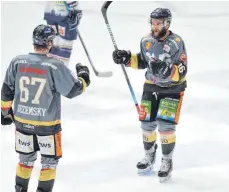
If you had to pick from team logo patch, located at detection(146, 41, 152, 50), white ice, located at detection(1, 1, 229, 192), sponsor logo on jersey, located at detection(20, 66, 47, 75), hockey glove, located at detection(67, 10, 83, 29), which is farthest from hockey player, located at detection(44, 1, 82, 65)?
sponsor logo on jersey, located at detection(20, 66, 47, 75)

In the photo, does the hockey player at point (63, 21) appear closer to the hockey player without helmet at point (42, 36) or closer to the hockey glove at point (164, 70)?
the hockey glove at point (164, 70)

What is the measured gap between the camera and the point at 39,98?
141 inches

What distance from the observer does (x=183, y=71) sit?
4.06m

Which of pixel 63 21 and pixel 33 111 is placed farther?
pixel 63 21

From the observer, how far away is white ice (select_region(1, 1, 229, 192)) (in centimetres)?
428

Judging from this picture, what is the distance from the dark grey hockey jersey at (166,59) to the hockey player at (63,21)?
4.32ft

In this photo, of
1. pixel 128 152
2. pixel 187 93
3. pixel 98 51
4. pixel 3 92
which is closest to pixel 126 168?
pixel 128 152

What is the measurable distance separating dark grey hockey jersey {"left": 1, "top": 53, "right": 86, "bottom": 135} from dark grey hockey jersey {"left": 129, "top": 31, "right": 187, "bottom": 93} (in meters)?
0.70

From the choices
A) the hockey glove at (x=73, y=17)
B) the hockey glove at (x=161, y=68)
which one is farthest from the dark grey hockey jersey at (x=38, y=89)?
the hockey glove at (x=73, y=17)

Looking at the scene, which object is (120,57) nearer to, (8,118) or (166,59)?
(166,59)

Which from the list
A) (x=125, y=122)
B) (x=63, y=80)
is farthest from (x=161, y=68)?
(x=125, y=122)

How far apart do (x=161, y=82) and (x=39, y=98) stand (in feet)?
3.36

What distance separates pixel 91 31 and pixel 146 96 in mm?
4349

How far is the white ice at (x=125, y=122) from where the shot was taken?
14.0 ft
